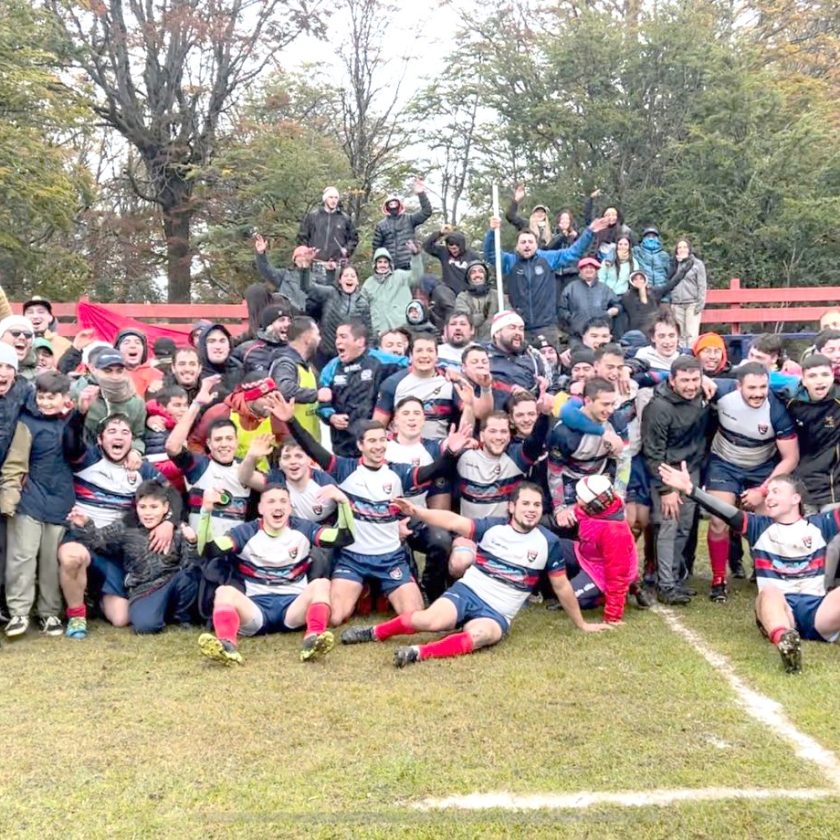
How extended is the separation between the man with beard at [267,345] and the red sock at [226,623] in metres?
2.37

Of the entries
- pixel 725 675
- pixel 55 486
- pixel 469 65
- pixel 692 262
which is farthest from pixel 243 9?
pixel 725 675

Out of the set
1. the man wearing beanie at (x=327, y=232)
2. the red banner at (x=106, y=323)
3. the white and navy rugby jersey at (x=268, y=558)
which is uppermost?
the man wearing beanie at (x=327, y=232)

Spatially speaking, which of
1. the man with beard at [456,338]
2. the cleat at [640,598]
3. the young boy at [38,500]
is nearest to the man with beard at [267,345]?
the man with beard at [456,338]

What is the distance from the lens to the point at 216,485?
5984 millimetres

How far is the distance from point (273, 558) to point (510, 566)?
1.46 metres

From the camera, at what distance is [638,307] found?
10.9 metres

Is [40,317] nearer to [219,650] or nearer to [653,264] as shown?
[219,650]

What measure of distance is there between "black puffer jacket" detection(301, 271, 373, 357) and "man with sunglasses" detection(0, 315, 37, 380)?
3.20 meters

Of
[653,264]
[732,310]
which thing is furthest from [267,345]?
[732,310]

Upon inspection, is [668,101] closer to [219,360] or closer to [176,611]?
[219,360]

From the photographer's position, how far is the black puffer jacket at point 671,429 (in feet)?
20.8

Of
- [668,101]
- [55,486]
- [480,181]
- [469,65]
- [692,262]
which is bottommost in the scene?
[55,486]

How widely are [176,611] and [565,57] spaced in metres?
14.1

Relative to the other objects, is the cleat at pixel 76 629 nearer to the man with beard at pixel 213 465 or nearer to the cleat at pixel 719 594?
the man with beard at pixel 213 465
